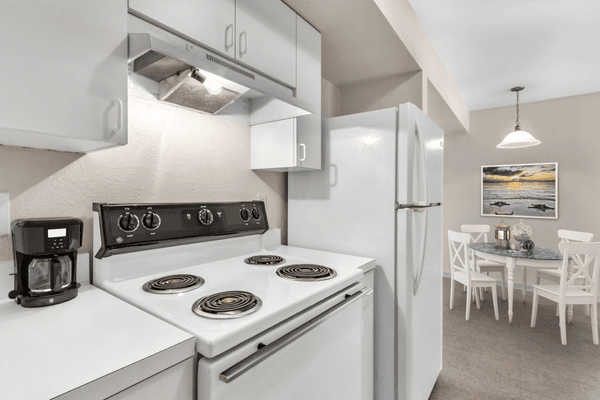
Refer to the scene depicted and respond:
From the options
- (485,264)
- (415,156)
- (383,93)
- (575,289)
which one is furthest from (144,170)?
(485,264)

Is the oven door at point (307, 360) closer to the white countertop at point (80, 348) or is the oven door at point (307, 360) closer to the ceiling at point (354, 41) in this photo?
the white countertop at point (80, 348)

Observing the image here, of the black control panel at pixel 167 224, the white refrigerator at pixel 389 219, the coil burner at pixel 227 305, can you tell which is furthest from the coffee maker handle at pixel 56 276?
the white refrigerator at pixel 389 219

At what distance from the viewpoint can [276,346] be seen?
867mm

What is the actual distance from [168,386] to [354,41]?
2.01 m

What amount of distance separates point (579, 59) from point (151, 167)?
13.0ft

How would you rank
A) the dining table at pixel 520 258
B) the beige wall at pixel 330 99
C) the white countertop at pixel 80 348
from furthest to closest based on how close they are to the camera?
the dining table at pixel 520 258
the beige wall at pixel 330 99
the white countertop at pixel 80 348

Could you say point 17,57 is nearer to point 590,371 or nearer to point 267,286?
point 267,286

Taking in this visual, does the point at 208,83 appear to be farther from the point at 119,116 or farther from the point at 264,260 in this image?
the point at 264,260

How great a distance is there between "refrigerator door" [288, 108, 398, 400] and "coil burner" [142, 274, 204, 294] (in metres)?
0.88

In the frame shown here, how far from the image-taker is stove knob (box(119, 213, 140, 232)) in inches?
44.7

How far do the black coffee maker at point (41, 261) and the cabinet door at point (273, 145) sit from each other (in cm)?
100

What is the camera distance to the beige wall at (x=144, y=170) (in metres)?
1.02

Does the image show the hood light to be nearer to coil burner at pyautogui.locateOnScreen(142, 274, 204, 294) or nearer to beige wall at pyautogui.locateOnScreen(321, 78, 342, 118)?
coil burner at pyautogui.locateOnScreen(142, 274, 204, 294)

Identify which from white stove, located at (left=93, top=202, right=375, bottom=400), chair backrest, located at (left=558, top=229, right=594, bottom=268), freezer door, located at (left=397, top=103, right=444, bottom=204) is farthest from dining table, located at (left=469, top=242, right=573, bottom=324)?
white stove, located at (left=93, top=202, right=375, bottom=400)
